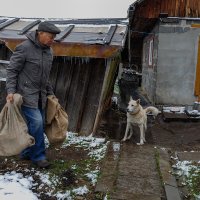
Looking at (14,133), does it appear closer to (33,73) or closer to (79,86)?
(33,73)

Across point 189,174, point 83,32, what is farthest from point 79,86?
point 189,174

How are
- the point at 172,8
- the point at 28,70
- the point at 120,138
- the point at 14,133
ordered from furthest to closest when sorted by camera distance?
the point at 172,8, the point at 120,138, the point at 28,70, the point at 14,133

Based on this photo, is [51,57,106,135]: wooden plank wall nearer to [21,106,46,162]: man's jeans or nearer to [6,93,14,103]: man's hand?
Result: [21,106,46,162]: man's jeans

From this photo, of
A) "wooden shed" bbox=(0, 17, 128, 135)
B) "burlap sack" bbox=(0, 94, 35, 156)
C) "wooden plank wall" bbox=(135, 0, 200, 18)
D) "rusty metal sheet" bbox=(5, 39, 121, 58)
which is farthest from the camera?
"wooden plank wall" bbox=(135, 0, 200, 18)

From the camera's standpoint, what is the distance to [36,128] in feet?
18.4

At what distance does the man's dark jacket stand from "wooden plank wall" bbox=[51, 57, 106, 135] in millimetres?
2798

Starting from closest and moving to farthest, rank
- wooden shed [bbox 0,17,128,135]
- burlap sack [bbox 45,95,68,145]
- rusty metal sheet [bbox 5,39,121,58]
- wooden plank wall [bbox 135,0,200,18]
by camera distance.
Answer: burlap sack [bbox 45,95,68,145], rusty metal sheet [bbox 5,39,121,58], wooden shed [bbox 0,17,128,135], wooden plank wall [bbox 135,0,200,18]

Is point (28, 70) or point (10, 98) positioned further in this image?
point (28, 70)

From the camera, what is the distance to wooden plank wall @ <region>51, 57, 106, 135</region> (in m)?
8.42

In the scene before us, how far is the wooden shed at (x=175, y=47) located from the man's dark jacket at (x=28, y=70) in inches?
295

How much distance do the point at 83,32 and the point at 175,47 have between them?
18.4 feet

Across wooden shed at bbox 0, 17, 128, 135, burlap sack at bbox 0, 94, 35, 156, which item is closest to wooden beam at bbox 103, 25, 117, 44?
wooden shed at bbox 0, 17, 128, 135

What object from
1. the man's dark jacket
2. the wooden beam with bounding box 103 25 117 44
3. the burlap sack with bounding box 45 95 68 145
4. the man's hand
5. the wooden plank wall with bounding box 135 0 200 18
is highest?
the wooden plank wall with bounding box 135 0 200 18

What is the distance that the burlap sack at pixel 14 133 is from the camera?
5.33 metres
